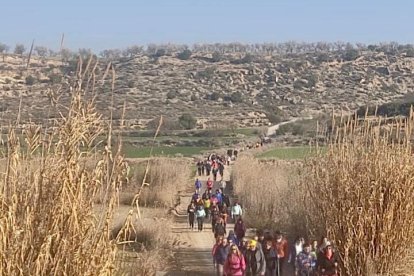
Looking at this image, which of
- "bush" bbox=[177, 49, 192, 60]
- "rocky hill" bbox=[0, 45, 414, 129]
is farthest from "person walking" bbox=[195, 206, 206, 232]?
"bush" bbox=[177, 49, 192, 60]

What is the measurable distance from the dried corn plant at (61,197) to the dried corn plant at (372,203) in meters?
8.77

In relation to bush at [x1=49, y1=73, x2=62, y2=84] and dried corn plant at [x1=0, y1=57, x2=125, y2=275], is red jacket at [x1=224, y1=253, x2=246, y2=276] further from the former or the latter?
dried corn plant at [x1=0, y1=57, x2=125, y2=275]

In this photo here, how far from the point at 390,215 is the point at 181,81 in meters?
94.6

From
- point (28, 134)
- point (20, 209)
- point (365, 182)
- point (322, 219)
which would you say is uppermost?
point (28, 134)

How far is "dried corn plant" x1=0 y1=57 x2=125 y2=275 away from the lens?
5398mm

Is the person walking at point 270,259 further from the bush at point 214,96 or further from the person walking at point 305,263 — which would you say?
the bush at point 214,96

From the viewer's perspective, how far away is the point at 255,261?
15.3 meters

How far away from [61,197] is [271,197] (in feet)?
73.9

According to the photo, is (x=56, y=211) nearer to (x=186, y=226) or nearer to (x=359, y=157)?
(x=359, y=157)

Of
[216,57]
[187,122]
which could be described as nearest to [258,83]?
[216,57]

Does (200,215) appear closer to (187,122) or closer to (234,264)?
(234,264)

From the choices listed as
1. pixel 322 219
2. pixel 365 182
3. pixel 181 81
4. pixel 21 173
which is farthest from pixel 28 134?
pixel 181 81

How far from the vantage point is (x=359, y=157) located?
1443 cm

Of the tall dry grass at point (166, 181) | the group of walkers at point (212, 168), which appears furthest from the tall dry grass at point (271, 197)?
the group of walkers at point (212, 168)
